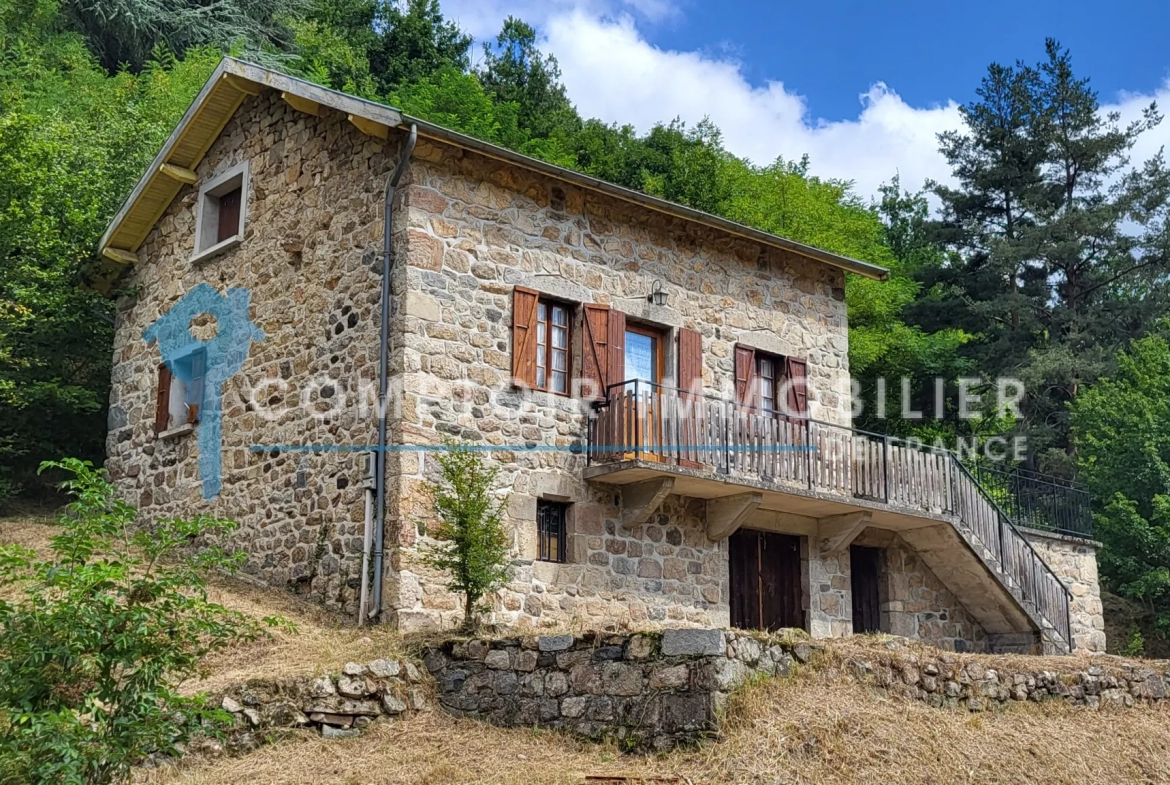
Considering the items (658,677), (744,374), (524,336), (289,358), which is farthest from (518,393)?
(658,677)

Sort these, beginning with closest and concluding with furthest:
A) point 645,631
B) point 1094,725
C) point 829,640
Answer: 1. point 645,631
2. point 829,640
3. point 1094,725

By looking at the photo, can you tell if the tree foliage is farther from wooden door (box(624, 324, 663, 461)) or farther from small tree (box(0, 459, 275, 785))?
small tree (box(0, 459, 275, 785))

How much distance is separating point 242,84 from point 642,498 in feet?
24.1

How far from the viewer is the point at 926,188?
30594 millimetres

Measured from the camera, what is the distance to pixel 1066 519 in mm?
18938

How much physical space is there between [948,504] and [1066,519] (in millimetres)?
4127

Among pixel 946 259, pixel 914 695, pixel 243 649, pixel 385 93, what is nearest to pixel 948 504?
pixel 914 695

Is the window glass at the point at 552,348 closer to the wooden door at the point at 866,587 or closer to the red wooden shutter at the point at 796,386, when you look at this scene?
the red wooden shutter at the point at 796,386

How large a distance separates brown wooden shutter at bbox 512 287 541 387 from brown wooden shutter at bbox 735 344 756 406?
3.13 meters

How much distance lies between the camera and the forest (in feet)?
72.3

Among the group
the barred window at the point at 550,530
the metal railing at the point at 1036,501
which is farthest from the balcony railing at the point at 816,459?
the metal railing at the point at 1036,501

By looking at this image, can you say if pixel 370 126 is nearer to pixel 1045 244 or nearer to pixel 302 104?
pixel 302 104

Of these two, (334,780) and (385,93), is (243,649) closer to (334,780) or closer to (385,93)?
(334,780)

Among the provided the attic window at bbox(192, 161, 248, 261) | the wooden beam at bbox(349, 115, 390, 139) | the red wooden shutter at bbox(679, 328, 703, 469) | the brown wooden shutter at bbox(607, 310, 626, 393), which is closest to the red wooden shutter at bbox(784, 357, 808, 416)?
the red wooden shutter at bbox(679, 328, 703, 469)
